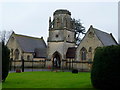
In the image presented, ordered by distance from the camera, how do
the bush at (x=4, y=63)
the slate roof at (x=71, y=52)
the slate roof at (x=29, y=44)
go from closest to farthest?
1. the bush at (x=4, y=63)
2. the slate roof at (x=71, y=52)
3. the slate roof at (x=29, y=44)

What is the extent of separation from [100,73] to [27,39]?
43.5 meters

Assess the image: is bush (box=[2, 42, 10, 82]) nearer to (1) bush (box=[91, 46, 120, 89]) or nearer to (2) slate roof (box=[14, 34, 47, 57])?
(1) bush (box=[91, 46, 120, 89])

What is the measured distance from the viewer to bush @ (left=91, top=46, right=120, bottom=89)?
12473mm

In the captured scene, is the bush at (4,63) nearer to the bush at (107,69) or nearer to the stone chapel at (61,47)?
the bush at (107,69)

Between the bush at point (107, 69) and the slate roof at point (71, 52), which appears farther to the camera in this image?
the slate roof at point (71, 52)

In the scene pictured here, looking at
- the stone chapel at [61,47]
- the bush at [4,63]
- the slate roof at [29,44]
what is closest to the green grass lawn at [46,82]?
the bush at [4,63]

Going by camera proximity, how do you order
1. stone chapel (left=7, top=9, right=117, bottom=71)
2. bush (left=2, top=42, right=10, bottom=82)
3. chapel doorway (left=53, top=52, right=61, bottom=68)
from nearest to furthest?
1. bush (left=2, top=42, right=10, bottom=82)
2. stone chapel (left=7, top=9, right=117, bottom=71)
3. chapel doorway (left=53, top=52, right=61, bottom=68)

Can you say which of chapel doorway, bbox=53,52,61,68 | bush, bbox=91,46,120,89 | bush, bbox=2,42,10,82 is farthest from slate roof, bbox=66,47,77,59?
bush, bbox=91,46,120,89

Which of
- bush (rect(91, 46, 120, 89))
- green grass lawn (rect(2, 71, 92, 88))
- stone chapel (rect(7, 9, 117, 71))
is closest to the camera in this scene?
bush (rect(91, 46, 120, 89))

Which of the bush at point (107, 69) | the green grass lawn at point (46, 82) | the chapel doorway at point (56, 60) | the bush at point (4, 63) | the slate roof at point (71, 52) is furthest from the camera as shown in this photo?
the chapel doorway at point (56, 60)

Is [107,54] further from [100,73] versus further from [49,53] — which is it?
[49,53]

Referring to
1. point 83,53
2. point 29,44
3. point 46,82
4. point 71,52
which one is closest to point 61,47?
point 71,52

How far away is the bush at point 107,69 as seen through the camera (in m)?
12.5

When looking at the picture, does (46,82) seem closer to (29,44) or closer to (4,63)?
(4,63)
